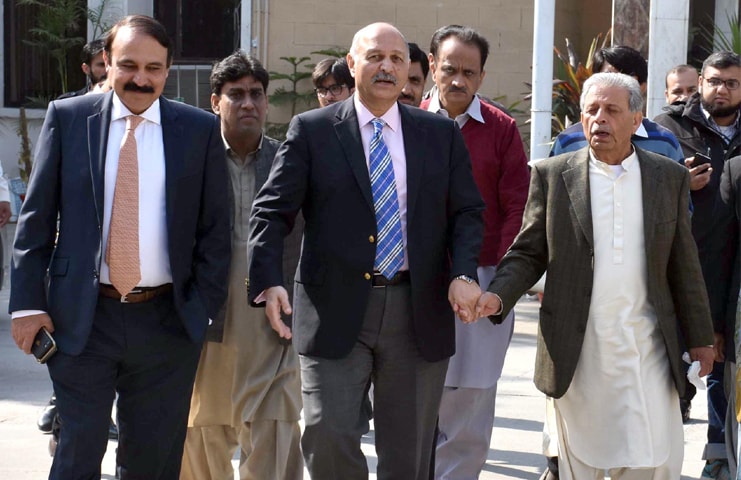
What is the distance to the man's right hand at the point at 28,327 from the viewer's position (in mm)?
4848

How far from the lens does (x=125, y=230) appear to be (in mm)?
4914

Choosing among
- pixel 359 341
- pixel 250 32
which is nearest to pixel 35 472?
pixel 359 341

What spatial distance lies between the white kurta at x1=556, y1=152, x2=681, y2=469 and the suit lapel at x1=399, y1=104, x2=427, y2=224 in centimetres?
72

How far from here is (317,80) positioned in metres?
7.60

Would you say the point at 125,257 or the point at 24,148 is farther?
the point at 24,148

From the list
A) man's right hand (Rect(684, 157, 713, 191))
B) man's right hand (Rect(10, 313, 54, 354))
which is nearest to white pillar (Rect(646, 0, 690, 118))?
man's right hand (Rect(684, 157, 713, 191))

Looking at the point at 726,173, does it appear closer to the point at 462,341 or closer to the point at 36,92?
the point at 462,341

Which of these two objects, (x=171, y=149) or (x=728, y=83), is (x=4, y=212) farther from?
(x=728, y=83)

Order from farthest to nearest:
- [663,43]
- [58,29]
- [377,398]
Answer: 1. [58,29]
2. [663,43]
3. [377,398]

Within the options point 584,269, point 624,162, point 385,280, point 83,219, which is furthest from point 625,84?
point 83,219

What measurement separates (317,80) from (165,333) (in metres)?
2.93

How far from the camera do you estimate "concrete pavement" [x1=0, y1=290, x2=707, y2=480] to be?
22.8 feet

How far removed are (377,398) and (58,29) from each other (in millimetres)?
13269

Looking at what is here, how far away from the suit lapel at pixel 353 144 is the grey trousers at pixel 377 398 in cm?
40
